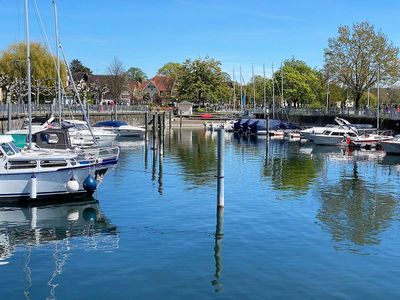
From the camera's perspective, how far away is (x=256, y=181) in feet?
119

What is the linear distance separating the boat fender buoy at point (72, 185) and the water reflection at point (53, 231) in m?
0.78

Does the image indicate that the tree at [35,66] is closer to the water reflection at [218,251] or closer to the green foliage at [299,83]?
the green foliage at [299,83]

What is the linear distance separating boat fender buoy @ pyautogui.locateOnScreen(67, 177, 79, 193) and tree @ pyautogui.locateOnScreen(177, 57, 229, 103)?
113 meters

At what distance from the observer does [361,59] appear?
86.1 meters

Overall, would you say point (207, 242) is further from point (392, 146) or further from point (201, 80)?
point (201, 80)

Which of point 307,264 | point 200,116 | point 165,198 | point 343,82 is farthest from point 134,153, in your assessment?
point 200,116

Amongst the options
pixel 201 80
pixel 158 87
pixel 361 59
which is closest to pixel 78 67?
pixel 158 87

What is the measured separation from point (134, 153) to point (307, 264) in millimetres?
39459

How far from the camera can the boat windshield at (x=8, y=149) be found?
25472 mm

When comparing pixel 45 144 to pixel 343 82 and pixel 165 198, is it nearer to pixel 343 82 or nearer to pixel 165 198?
pixel 165 198

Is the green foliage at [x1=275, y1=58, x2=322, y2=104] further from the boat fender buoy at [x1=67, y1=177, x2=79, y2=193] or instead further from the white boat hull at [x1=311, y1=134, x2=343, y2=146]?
the boat fender buoy at [x1=67, y1=177, x2=79, y2=193]

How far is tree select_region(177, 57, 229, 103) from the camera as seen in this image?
13950 centimetres

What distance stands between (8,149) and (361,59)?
70844 millimetres

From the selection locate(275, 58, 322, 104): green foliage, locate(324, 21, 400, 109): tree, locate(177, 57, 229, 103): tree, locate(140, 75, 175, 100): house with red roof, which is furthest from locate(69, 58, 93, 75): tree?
locate(324, 21, 400, 109): tree
